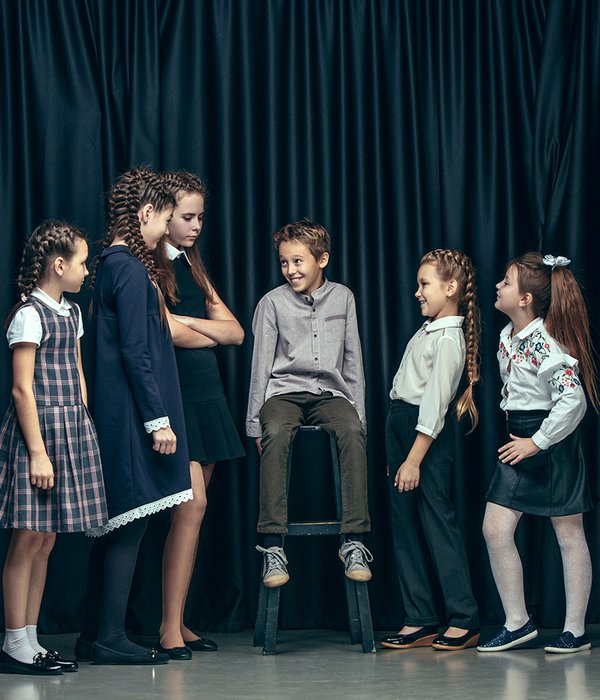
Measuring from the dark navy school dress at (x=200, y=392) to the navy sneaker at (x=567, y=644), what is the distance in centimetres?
118

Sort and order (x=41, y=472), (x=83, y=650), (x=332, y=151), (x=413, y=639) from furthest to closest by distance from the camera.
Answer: (x=332, y=151)
(x=413, y=639)
(x=83, y=650)
(x=41, y=472)

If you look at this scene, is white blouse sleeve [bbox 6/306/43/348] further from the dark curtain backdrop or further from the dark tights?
the dark curtain backdrop

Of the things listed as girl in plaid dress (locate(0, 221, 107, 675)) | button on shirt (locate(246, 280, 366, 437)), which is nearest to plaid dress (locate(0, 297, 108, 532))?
girl in plaid dress (locate(0, 221, 107, 675))

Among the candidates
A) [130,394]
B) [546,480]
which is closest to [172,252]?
[130,394]

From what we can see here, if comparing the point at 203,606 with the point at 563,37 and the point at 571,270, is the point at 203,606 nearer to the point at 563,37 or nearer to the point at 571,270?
the point at 571,270

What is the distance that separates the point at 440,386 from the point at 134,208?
1128 millimetres

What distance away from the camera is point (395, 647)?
3.38 metres

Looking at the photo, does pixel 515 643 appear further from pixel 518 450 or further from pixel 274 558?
pixel 274 558

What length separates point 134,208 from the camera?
323 centimetres

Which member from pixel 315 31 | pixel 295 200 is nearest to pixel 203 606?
pixel 295 200

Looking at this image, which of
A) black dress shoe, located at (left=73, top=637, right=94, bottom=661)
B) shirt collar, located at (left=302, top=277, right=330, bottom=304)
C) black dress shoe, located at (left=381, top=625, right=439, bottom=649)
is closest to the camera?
black dress shoe, located at (left=73, top=637, right=94, bottom=661)

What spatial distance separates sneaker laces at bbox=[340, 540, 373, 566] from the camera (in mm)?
3305

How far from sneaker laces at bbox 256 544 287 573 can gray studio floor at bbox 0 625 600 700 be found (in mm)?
277

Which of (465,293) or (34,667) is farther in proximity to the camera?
(465,293)
